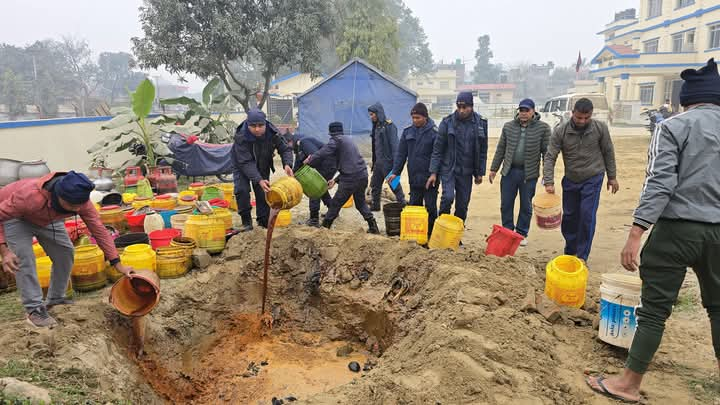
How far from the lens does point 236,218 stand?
744 cm

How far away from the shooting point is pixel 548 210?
16.6 ft

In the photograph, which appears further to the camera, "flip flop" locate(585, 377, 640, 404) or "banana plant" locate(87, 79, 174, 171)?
"banana plant" locate(87, 79, 174, 171)

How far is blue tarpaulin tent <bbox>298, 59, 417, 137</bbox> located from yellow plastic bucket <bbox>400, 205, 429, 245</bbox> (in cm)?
870

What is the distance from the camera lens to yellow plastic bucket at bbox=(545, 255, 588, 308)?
12.2 feet

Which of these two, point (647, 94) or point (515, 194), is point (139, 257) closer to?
point (515, 194)

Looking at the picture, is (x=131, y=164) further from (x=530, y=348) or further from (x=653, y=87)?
(x=653, y=87)

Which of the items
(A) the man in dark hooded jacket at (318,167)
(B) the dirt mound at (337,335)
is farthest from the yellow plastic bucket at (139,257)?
(A) the man in dark hooded jacket at (318,167)

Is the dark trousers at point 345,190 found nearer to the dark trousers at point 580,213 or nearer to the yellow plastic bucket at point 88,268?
the dark trousers at point 580,213

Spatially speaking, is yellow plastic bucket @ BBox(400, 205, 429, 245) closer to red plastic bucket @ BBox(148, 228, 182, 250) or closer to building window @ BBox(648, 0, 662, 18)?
red plastic bucket @ BBox(148, 228, 182, 250)

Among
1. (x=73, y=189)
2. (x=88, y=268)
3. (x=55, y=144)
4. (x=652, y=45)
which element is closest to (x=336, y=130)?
(x=88, y=268)

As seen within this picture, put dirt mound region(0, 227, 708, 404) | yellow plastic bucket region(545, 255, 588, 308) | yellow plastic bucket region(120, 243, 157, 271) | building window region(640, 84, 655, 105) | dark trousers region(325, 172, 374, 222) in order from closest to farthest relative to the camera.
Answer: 1. dirt mound region(0, 227, 708, 404)
2. yellow plastic bucket region(545, 255, 588, 308)
3. yellow plastic bucket region(120, 243, 157, 271)
4. dark trousers region(325, 172, 374, 222)
5. building window region(640, 84, 655, 105)

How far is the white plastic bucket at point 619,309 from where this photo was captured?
3064mm

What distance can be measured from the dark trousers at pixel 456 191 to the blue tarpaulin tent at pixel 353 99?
8.39m

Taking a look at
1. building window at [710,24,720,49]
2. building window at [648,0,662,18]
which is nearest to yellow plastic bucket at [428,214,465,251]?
building window at [710,24,720,49]
